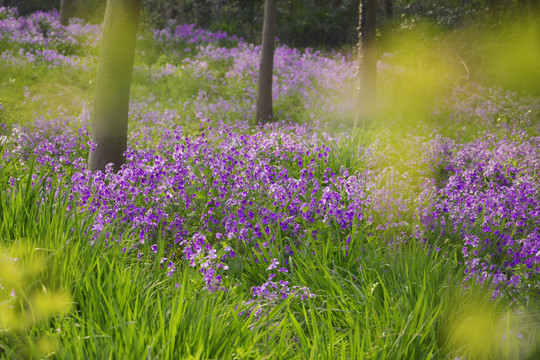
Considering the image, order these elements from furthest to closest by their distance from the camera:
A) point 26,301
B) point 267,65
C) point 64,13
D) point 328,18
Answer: point 328,18
point 64,13
point 267,65
point 26,301

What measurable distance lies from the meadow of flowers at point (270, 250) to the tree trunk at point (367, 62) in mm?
607

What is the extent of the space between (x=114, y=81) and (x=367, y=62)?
19.9ft

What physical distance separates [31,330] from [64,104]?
10251 millimetres

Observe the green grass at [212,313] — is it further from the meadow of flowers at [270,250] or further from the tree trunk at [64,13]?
the tree trunk at [64,13]

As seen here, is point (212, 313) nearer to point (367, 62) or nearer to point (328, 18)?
point (367, 62)

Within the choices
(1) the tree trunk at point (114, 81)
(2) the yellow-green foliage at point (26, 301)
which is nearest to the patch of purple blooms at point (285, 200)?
(1) the tree trunk at point (114, 81)

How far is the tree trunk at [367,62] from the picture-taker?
10.5 metres

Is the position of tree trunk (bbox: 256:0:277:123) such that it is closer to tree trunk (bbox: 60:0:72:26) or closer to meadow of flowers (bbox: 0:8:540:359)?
meadow of flowers (bbox: 0:8:540:359)

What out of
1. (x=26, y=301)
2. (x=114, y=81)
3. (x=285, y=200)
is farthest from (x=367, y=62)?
(x=26, y=301)

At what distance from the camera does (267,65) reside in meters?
11.9

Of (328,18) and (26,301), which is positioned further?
(328,18)

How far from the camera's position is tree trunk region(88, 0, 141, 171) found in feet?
20.6

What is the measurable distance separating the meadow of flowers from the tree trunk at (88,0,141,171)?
43 centimetres

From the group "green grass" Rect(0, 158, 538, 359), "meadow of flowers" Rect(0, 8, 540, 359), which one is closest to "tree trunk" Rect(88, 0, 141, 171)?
"meadow of flowers" Rect(0, 8, 540, 359)
